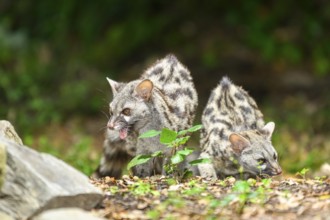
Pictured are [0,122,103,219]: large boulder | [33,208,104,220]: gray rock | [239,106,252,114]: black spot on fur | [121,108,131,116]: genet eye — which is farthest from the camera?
[239,106,252,114]: black spot on fur

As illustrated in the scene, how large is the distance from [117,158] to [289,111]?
8.06m

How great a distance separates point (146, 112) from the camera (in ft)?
34.9

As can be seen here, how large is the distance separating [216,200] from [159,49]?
486 inches

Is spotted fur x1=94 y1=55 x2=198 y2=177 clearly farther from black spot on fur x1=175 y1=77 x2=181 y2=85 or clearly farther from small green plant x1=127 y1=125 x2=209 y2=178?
small green plant x1=127 y1=125 x2=209 y2=178

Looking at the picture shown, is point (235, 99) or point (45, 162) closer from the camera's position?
point (45, 162)

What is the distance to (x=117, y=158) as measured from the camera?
38.1ft

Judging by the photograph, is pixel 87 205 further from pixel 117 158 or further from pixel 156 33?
pixel 156 33

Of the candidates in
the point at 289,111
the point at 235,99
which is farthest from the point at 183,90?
the point at 289,111

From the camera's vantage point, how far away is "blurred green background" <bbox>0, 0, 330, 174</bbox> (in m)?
19.2

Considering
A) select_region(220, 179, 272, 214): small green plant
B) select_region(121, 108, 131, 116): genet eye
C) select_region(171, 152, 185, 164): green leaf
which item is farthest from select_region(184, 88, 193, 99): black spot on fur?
select_region(220, 179, 272, 214): small green plant

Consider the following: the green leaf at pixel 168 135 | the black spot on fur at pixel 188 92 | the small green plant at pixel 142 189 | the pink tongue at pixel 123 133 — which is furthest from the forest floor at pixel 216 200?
the black spot on fur at pixel 188 92

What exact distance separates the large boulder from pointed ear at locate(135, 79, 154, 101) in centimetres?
263

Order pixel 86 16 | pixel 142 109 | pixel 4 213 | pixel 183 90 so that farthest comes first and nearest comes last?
1. pixel 86 16
2. pixel 183 90
3. pixel 142 109
4. pixel 4 213

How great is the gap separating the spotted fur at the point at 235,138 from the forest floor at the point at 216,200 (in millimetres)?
978
